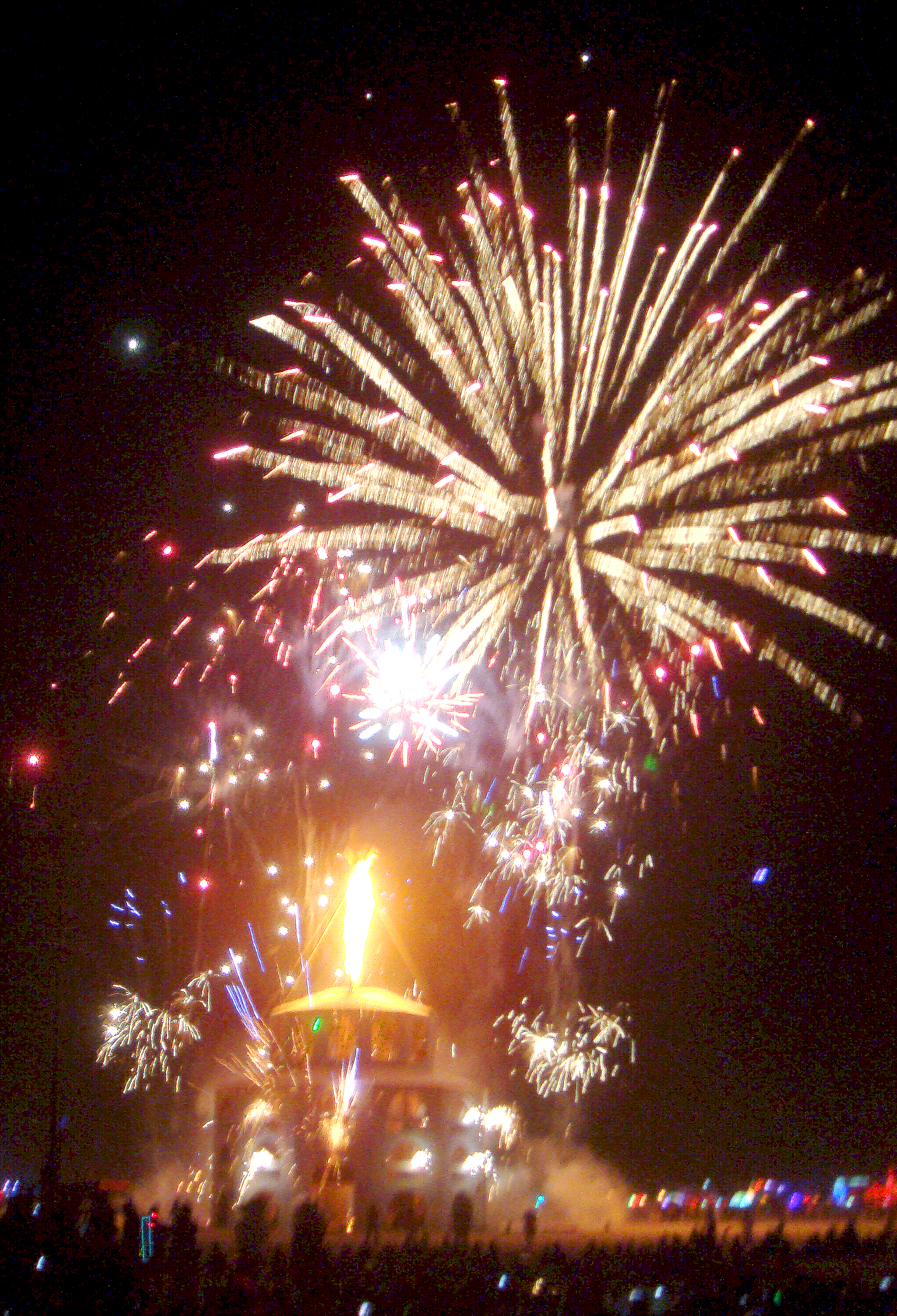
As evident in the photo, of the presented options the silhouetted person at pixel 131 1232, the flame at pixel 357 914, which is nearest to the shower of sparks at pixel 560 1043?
the flame at pixel 357 914

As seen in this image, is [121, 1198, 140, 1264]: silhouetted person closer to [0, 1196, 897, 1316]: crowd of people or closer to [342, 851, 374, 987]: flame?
[0, 1196, 897, 1316]: crowd of people

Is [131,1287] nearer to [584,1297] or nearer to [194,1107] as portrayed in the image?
[584,1297]

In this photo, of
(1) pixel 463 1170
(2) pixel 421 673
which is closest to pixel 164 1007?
(1) pixel 463 1170

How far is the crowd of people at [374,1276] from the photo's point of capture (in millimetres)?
9164

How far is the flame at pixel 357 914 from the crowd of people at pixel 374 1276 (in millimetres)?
12081

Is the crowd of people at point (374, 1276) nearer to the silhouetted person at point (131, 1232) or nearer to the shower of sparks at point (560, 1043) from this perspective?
the silhouetted person at point (131, 1232)

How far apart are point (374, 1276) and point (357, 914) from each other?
16.9 metres

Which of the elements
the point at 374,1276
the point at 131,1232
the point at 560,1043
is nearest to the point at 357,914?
the point at 560,1043

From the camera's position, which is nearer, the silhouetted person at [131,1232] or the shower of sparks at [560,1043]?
the silhouetted person at [131,1232]

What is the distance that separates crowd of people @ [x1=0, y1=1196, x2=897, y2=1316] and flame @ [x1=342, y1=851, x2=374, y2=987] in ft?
39.6

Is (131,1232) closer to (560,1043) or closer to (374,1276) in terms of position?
(374,1276)

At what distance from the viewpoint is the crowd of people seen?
9.16 metres

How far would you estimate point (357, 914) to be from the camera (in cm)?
2712

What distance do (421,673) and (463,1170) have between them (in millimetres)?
12988
